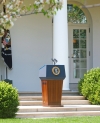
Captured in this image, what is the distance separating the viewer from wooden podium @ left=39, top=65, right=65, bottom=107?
1018 cm

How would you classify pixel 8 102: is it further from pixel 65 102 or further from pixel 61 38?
pixel 61 38

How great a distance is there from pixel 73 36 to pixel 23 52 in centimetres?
215

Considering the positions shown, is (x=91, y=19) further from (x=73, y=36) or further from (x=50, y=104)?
(x=50, y=104)

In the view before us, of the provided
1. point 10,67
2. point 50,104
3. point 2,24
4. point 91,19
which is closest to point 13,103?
point 50,104

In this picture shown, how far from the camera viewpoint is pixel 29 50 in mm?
13289

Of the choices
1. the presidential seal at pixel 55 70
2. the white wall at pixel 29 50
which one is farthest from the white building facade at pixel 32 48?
the presidential seal at pixel 55 70

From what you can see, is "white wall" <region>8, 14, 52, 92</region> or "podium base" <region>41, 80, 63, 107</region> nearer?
"podium base" <region>41, 80, 63, 107</region>

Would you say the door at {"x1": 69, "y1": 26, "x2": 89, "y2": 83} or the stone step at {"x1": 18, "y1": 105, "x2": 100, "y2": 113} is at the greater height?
the door at {"x1": 69, "y1": 26, "x2": 89, "y2": 83}

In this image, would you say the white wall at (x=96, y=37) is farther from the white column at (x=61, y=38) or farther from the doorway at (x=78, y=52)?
the white column at (x=61, y=38)

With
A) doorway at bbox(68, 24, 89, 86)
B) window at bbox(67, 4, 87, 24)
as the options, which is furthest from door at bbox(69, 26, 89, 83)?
window at bbox(67, 4, 87, 24)

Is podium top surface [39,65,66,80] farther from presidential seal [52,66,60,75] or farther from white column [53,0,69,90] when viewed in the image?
white column [53,0,69,90]

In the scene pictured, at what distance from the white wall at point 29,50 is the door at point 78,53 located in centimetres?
106

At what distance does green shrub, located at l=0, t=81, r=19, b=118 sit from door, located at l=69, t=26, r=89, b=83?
16.8ft

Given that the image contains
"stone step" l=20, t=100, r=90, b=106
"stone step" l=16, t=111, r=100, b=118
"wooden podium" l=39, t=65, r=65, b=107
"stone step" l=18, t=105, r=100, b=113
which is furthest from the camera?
"stone step" l=20, t=100, r=90, b=106
